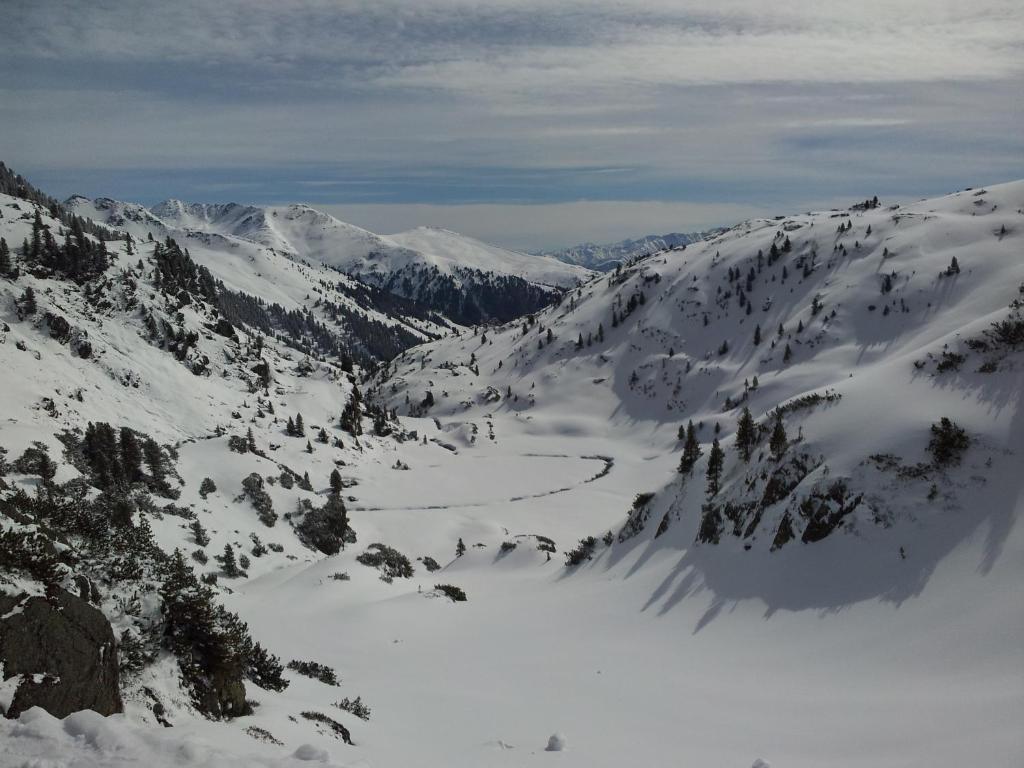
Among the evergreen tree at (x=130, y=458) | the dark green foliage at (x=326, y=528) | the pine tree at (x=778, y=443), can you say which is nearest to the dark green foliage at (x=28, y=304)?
the evergreen tree at (x=130, y=458)

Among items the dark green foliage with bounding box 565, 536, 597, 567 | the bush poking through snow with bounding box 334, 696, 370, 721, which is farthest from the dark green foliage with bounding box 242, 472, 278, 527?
the bush poking through snow with bounding box 334, 696, 370, 721

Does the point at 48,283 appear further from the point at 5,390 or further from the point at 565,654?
the point at 565,654

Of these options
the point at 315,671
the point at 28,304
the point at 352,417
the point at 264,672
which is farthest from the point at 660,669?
the point at 352,417

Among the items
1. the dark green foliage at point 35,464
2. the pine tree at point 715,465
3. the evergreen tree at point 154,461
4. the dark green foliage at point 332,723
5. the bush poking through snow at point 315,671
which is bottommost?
the evergreen tree at point 154,461

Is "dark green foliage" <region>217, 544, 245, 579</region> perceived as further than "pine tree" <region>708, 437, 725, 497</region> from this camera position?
Yes

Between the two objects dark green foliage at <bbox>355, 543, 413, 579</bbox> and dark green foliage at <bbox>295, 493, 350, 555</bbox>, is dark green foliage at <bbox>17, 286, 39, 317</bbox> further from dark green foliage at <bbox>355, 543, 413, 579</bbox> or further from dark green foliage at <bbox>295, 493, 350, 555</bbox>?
dark green foliage at <bbox>355, 543, 413, 579</bbox>

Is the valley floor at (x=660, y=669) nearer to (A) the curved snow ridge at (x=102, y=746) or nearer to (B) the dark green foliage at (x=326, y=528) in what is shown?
(A) the curved snow ridge at (x=102, y=746)

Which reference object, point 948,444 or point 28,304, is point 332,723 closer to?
point 948,444
